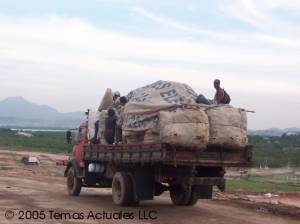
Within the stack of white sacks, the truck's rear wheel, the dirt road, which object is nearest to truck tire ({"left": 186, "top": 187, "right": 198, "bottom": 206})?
the truck's rear wheel

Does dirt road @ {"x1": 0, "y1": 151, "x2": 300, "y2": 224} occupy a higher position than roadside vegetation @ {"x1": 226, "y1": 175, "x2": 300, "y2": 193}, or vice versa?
roadside vegetation @ {"x1": 226, "y1": 175, "x2": 300, "y2": 193}

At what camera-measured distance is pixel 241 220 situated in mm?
14492

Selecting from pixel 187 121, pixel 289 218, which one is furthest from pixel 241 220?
pixel 187 121

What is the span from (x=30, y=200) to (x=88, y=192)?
4.22m

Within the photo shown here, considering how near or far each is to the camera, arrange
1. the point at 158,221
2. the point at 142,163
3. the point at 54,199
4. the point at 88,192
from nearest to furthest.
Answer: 1. the point at 158,221
2. the point at 142,163
3. the point at 54,199
4. the point at 88,192

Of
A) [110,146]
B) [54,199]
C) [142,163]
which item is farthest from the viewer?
[54,199]

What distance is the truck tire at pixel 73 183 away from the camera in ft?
64.2

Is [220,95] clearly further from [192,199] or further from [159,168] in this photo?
[192,199]

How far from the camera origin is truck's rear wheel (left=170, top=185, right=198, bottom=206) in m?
17.1

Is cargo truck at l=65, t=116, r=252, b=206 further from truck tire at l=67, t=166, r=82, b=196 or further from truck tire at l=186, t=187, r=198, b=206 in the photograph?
truck tire at l=67, t=166, r=82, b=196

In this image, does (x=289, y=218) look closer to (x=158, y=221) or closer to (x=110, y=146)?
(x=158, y=221)

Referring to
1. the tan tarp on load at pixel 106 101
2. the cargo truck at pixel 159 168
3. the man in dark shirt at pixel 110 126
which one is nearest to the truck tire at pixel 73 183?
the cargo truck at pixel 159 168

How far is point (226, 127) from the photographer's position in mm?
14555

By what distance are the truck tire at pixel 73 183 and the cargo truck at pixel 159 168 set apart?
113 cm
